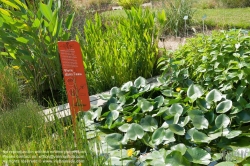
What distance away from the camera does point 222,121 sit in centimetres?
300

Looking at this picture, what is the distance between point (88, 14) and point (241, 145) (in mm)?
4461

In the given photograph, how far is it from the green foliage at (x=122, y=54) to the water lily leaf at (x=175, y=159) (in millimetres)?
1623

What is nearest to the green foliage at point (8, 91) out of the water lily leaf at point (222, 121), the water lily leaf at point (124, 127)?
the water lily leaf at point (124, 127)

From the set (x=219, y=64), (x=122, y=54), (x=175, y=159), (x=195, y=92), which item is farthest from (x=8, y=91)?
(x=219, y=64)

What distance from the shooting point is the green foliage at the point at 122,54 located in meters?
4.09

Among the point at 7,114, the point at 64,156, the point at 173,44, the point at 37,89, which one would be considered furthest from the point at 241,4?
the point at 64,156

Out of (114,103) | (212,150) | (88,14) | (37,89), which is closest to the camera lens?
(212,150)

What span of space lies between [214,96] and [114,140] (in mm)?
918

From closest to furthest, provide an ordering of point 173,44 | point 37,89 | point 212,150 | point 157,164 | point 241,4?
point 157,164
point 212,150
point 37,89
point 173,44
point 241,4

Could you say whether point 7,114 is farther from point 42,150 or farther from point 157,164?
point 157,164

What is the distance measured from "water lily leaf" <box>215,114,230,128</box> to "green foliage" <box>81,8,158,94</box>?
53.5 inches

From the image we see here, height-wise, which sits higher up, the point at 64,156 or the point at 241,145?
the point at 64,156

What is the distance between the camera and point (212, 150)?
2.91 metres

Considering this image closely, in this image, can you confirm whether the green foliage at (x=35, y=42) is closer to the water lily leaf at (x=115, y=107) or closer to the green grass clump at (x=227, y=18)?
the water lily leaf at (x=115, y=107)
